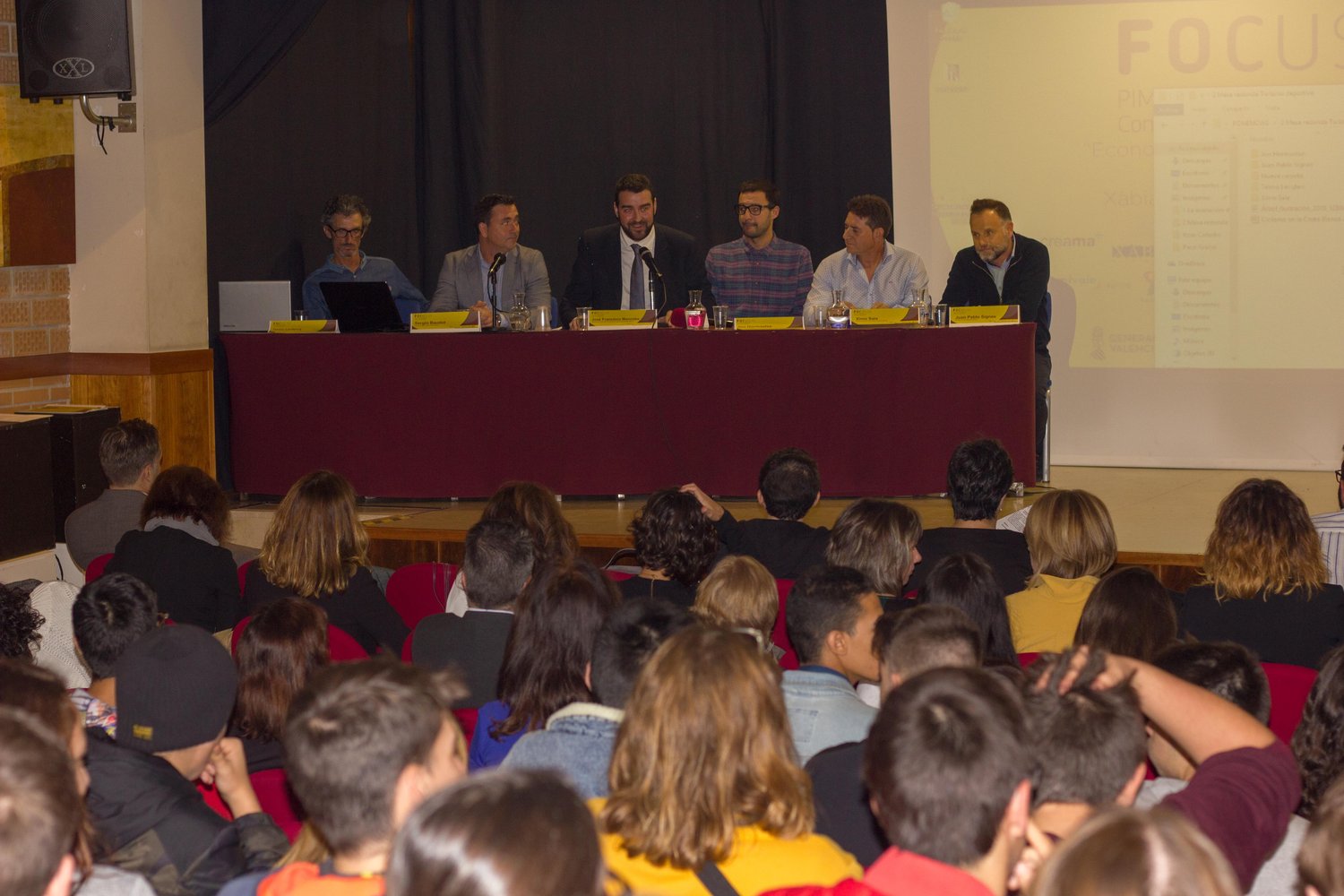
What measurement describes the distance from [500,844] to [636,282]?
565cm

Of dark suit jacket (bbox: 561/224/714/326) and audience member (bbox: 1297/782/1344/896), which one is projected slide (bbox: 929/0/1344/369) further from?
audience member (bbox: 1297/782/1344/896)

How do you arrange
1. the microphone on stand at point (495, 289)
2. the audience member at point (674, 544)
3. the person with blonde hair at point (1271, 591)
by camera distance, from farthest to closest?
1. the microphone on stand at point (495, 289)
2. the audience member at point (674, 544)
3. the person with blonde hair at point (1271, 591)

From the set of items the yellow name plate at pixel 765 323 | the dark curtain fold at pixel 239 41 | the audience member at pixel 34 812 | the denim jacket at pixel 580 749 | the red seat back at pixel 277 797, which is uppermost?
the dark curtain fold at pixel 239 41

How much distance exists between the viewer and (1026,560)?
370cm

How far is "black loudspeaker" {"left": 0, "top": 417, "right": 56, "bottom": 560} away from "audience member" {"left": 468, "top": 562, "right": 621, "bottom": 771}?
3.87m

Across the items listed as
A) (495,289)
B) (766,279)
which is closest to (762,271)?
(766,279)

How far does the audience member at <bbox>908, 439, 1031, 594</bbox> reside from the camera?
12.0 feet

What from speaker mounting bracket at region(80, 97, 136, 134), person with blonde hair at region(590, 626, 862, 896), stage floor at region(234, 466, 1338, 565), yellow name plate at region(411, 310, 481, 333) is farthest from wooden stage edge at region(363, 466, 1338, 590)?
person with blonde hair at region(590, 626, 862, 896)

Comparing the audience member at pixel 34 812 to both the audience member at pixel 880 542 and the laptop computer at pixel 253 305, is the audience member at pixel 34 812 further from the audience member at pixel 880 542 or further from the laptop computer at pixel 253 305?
the laptop computer at pixel 253 305

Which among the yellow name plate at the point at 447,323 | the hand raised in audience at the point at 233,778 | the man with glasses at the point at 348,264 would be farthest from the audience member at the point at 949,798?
the man with glasses at the point at 348,264

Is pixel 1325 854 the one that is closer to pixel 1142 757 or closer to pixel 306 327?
pixel 1142 757

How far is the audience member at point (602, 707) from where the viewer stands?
1.98 metres

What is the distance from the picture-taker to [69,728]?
5.67 feet

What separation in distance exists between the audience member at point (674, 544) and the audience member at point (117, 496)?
1.72 m
